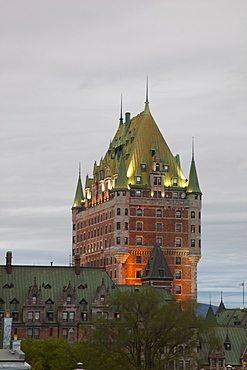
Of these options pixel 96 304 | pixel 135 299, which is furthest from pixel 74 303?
pixel 135 299

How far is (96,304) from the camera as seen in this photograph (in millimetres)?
178875

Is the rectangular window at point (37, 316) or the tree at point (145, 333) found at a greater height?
the rectangular window at point (37, 316)

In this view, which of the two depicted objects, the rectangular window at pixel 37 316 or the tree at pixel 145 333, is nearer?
the tree at pixel 145 333

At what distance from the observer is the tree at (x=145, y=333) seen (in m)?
136

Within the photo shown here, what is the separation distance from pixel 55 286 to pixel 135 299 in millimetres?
40897

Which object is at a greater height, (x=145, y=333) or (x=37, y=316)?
(x=37, y=316)

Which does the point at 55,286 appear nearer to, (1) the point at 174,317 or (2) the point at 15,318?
(2) the point at 15,318

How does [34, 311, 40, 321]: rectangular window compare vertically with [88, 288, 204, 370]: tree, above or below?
above

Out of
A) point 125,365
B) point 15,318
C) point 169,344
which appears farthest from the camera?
point 15,318

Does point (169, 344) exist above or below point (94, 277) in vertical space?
below

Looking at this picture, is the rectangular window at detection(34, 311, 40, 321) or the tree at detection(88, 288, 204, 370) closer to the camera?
the tree at detection(88, 288, 204, 370)

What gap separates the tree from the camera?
136250 mm

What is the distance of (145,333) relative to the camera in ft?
456

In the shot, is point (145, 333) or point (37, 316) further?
point (37, 316)
